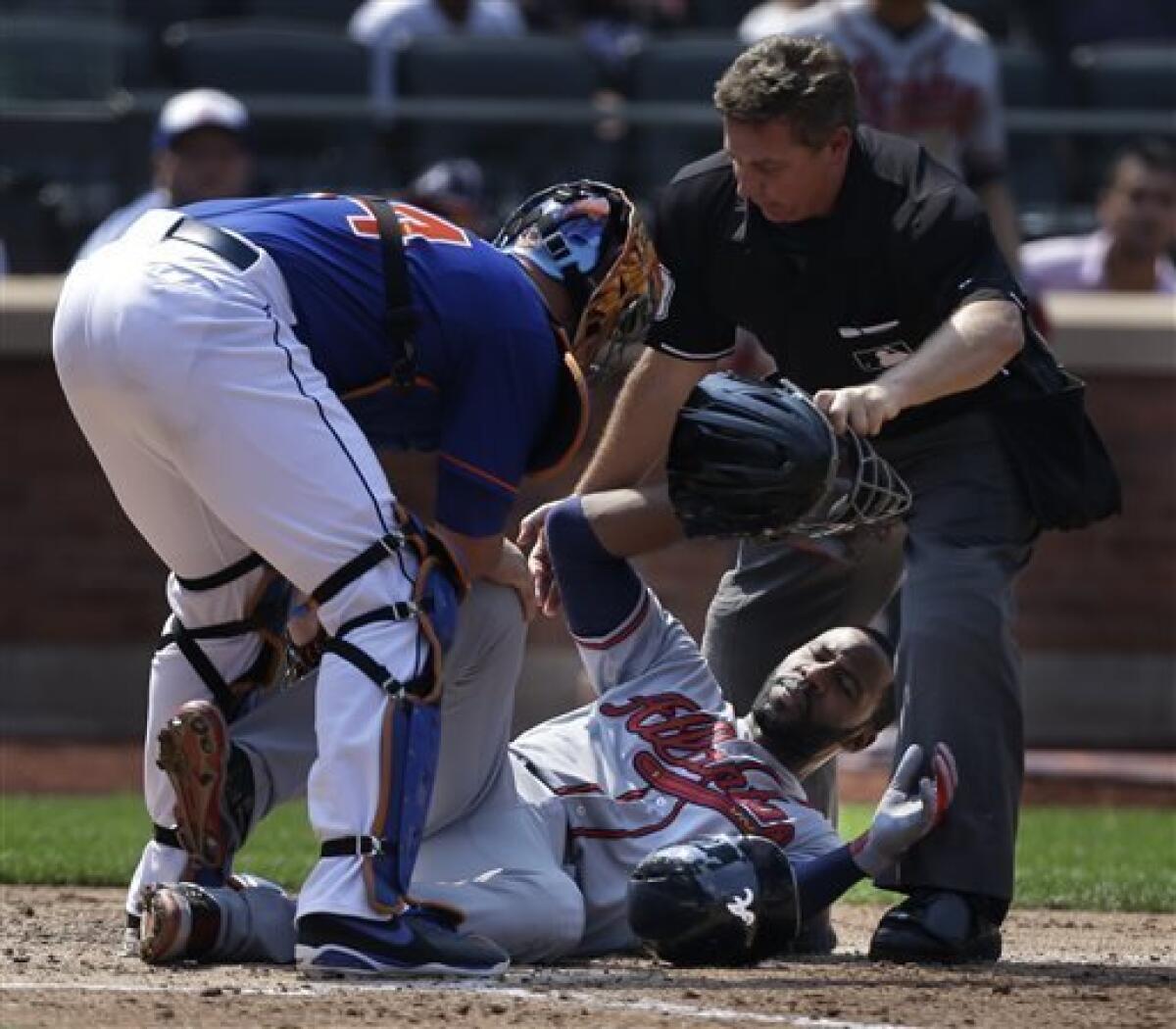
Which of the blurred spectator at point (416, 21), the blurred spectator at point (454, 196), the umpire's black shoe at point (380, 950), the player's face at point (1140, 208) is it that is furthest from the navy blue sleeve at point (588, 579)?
the blurred spectator at point (416, 21)

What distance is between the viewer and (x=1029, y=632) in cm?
1223

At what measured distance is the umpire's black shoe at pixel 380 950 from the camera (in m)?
5.23

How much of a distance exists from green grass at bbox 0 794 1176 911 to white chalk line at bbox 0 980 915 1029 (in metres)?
2.39

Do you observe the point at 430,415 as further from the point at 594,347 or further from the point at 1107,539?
the point at 1107,539

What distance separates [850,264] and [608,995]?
185 cm

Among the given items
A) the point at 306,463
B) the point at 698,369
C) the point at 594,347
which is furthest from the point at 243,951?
the point at 698,369

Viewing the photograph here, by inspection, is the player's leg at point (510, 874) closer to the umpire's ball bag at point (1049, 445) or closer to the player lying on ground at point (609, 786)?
the player lying on ground at point (609, 786)

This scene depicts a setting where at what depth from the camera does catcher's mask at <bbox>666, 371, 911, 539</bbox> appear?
5.75 m

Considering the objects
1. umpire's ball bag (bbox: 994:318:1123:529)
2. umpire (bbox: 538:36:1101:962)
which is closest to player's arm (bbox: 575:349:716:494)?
umpire (bbox: 538:36:1101:962)

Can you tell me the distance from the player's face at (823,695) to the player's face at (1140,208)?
6386mm

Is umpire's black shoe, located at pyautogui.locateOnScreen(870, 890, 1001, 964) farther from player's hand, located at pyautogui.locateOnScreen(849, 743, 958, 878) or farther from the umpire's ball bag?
the umpire's ball bag

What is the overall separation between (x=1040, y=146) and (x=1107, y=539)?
1.95m

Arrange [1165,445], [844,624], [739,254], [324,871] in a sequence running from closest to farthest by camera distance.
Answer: [324,871] < [739,254] < [844,624] < [1165,445]

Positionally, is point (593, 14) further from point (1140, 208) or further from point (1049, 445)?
point (1049, 445)
